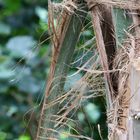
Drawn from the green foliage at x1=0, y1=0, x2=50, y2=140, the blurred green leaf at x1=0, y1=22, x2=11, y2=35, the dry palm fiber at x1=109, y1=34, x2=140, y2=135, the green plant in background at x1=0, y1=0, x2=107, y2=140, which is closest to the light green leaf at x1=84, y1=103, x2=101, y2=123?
the green plant in background at x1=0, y1=0, x2=107, y2=140

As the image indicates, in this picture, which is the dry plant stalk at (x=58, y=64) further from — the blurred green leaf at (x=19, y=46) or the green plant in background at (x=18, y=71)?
the blurred green leaf at (x=19, y=46)

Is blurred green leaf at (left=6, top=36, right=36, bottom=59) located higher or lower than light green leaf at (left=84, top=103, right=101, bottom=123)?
higher

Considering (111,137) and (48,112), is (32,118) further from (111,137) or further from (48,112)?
(111,137)

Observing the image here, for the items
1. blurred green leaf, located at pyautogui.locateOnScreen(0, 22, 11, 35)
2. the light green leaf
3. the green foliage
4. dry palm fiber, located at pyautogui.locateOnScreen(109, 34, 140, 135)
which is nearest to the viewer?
dry palm fiber, located at pyautogui.locateOnScreen(109, 34, 140, 135)

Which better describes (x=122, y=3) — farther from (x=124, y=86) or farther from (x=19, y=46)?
(x=19, y=46)

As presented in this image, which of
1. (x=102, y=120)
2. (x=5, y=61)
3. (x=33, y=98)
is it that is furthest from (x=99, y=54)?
(x=33, y=98)

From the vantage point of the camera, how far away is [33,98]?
1621 millimetres

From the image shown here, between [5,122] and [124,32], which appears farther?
[5,122]

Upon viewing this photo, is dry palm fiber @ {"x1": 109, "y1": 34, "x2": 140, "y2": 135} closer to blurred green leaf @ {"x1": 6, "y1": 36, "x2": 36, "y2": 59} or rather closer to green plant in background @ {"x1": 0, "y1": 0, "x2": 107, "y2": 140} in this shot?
green plant in background @ {"x1": 0, "y1": 0, "x2": 107, "y2": 140}

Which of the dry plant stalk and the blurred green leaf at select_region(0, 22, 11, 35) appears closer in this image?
the dry plant stalk

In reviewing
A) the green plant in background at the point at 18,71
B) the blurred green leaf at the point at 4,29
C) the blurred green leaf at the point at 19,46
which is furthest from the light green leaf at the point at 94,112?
the blurred green leaf at the point at 4,29

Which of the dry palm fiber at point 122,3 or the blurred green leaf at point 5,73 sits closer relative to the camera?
the dry palm fiber at point 122,3

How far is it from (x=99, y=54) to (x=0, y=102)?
828 millimetres

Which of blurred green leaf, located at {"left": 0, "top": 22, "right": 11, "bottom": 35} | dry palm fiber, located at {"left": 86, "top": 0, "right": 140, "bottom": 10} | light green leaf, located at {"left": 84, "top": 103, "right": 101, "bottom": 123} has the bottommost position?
light green leaf, located at {"left": 84, "top": 103, "right": 101, "bottom": 123}
